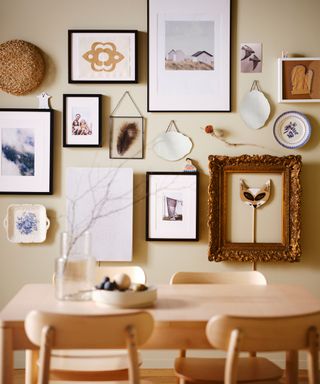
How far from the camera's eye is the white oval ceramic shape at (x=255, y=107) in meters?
3.65

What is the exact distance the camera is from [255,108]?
366 centimetres

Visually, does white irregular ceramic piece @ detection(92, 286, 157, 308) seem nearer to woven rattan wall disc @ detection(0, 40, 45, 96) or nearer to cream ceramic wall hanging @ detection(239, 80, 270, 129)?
cream ceramic wall hanging @ detection(239, 80, 270, 129)

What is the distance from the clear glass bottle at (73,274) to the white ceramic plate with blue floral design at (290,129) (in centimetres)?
162

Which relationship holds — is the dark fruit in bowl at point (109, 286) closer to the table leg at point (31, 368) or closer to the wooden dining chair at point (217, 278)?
the table leg at point (31, 368)

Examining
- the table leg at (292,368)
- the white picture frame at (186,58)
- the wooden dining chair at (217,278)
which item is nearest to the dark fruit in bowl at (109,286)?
the wooden dining chair at (217,278)

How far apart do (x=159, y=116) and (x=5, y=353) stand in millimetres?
1941

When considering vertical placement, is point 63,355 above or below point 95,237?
below

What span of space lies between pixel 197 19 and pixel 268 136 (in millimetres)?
838

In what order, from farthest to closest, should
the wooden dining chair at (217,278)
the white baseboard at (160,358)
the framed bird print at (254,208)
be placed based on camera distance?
the white baseboard at (160,358), the framed bird print at (254,208), the wooden dining chair at (217,278)

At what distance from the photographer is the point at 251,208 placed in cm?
Result: 366

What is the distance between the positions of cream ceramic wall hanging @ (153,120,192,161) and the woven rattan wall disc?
0.83 meters

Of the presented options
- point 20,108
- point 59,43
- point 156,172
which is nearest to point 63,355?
point 156,172

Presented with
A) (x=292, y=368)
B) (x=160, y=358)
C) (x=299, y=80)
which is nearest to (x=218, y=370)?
(x=292, y=368)

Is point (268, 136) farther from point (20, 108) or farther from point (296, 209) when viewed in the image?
point (20, 108)
